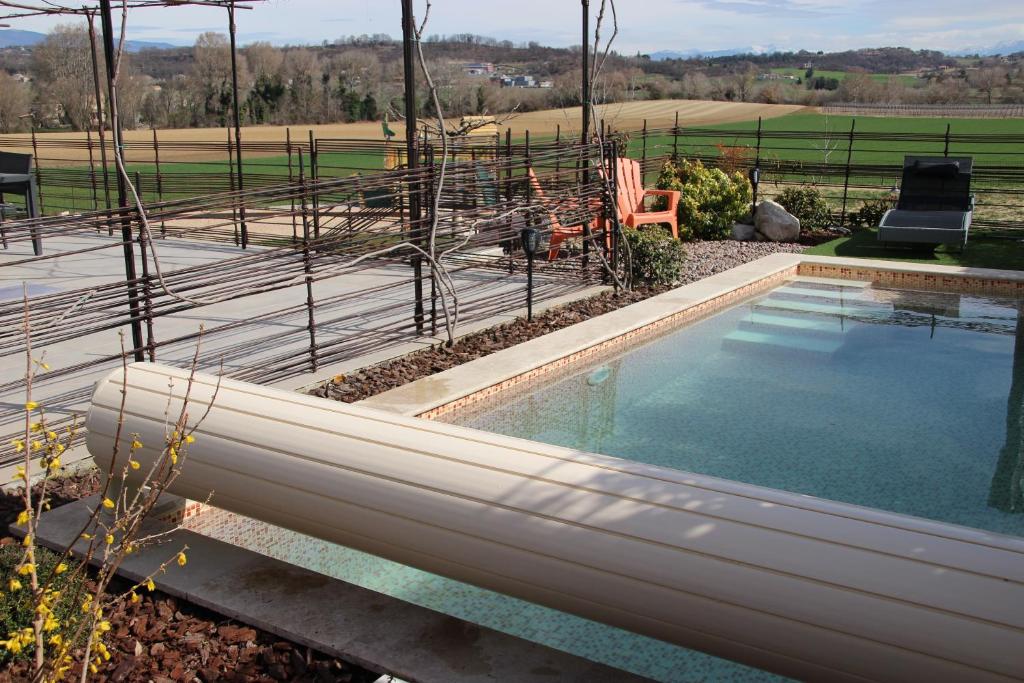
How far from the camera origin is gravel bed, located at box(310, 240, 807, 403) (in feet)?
20.0

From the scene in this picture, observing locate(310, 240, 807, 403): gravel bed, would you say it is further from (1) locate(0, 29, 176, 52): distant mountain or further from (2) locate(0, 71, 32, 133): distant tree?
(2) locate(0, 71, 32, 133): distant tree

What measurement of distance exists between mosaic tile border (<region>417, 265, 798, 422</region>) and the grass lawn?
1487 mm

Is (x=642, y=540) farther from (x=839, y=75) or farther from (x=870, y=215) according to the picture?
Result: (x=839, y=75)

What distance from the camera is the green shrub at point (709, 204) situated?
41.9 feet

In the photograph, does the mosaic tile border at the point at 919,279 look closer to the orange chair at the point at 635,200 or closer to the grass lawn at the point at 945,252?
the grass lawn at the point at 945,252

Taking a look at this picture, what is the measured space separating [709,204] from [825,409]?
23.0ft

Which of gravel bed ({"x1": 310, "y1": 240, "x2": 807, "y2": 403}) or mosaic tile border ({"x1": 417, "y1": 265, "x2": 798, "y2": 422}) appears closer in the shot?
mosaic tile border ({"x1": 417, "y1": 265, "x2": 798, "y2": 422})

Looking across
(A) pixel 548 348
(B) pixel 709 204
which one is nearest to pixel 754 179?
(B) pixel 709 204

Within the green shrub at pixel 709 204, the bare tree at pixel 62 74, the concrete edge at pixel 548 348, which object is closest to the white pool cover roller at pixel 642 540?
the concrete edge at pixel 548 348

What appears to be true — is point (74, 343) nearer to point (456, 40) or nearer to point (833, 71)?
point (456, 40)

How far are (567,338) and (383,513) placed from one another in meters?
4.24

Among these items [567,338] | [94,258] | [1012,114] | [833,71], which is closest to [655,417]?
[567,338]

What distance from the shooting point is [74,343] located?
7.29m

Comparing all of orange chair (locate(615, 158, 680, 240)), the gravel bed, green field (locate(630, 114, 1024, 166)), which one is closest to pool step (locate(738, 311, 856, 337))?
the gravel bed
